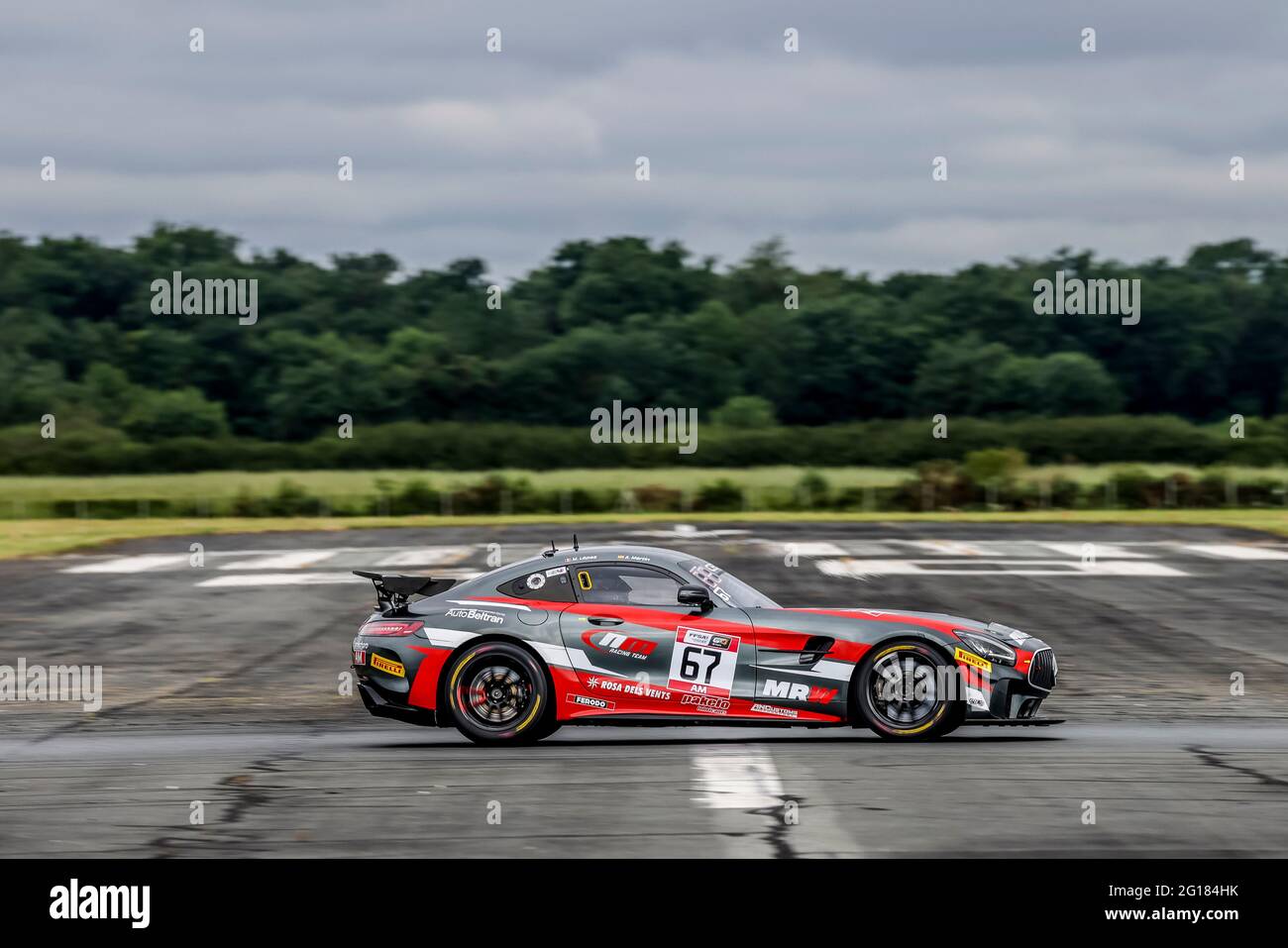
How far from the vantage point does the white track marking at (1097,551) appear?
107 feet

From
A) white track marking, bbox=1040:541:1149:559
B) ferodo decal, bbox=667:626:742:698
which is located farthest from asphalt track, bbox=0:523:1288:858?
white track marking, bbox=1040:541:1149:559

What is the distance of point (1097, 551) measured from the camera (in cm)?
3409

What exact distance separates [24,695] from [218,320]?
97.7 meters

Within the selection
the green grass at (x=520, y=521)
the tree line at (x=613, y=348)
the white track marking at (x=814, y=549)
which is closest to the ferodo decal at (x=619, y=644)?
the white track marking at (x=814, y=549)

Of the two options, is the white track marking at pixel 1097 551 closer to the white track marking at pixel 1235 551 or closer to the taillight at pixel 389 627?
the white track marking at pixel 1235 551

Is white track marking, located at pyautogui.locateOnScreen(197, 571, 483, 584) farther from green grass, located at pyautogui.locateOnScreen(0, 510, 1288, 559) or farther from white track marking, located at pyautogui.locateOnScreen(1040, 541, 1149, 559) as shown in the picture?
green grass, located at pyautogui.locateOnScreen(0, 510, 1288, 559)

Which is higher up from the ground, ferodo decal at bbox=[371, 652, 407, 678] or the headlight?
the headlight

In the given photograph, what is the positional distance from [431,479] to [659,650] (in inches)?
2817

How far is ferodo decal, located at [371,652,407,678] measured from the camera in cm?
1203

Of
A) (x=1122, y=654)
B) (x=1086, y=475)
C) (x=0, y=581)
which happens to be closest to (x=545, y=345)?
(x=1086, y=475)

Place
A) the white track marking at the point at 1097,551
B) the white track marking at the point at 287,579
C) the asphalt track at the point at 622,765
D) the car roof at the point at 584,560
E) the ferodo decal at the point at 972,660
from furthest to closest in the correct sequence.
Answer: the white track marking at the point at 1097,551
the white track marking at the point at 287,579
the car roof at the point at 584,560
the ferodo decal at the point at 972,660
the asphalt track at the point at 622,765

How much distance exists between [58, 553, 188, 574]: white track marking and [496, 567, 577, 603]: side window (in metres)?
20.4

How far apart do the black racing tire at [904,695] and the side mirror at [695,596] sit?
1117 millimetres
